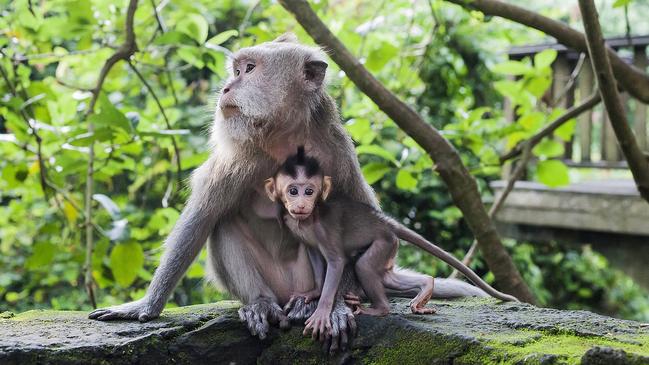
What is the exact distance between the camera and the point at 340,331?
335 cm

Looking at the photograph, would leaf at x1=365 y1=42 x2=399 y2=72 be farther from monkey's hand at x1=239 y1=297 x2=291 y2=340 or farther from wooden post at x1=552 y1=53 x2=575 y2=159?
wooden post at x1=552 y1=53 x2=575 y2=159

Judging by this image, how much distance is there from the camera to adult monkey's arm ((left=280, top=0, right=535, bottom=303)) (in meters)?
4.66

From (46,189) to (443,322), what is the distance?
291cm

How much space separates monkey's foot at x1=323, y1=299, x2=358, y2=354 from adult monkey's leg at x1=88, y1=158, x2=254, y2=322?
2.55ft

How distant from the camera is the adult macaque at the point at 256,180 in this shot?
12.1ft

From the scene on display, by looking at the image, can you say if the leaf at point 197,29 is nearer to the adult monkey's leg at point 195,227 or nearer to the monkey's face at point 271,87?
the monkey's face at point 271,87

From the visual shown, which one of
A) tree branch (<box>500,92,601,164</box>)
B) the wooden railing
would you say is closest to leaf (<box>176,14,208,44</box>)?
tree branch (<box>500,92,601,164</box>)

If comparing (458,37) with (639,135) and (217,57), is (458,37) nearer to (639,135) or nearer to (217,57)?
(639,135)

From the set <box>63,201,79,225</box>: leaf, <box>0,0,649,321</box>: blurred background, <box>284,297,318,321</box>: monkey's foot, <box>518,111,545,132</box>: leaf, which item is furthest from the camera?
<box>63,201,79,225</box>: leaf

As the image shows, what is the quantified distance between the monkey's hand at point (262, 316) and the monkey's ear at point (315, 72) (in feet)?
3.52

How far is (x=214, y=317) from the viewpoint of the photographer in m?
3.73

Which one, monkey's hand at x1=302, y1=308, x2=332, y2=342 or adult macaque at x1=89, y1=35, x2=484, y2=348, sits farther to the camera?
adult macaque at x1=89, y1=35, x2=484, y2=348

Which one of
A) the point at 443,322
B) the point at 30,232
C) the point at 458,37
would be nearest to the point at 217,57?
the point at 443,322

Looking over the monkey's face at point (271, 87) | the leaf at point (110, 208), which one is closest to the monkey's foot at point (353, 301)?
the monkey's face at point (271, 87)
